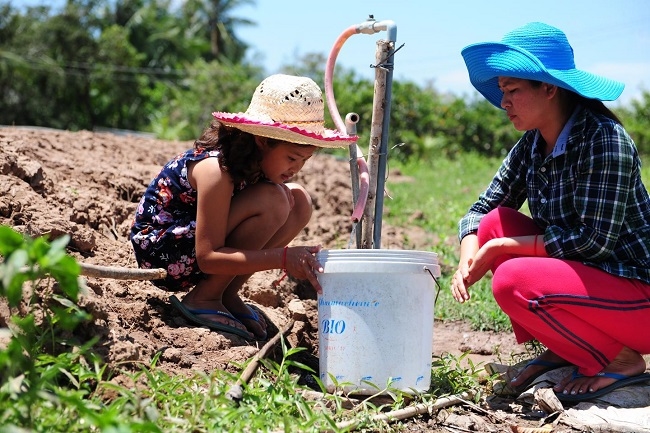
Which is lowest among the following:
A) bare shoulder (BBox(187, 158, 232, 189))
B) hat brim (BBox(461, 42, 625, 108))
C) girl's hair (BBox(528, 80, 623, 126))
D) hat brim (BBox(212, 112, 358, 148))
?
bare shoulder (BBox(187, 158, 232, 189))

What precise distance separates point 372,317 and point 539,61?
1.09 m

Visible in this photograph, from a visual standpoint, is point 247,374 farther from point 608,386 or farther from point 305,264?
point 608,386

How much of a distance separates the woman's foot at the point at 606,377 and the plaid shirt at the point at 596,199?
311 millimetres

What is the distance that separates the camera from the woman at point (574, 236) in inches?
106

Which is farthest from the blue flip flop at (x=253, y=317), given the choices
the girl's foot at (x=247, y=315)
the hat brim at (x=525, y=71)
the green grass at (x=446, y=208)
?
the hat brim at (x=525, y=71)

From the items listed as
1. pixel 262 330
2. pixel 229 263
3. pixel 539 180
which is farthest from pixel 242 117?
pixel 539 180

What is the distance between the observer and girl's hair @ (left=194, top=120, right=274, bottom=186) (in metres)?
2.88

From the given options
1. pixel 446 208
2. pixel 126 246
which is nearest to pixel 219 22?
pixel 446 208

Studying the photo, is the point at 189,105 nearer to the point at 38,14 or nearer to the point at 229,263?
the point at 38,14

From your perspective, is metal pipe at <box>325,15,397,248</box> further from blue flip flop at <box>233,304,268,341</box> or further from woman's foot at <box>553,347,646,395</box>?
woman's foot at <box>553,347,646,395</box>

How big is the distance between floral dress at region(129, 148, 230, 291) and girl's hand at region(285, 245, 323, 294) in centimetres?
55

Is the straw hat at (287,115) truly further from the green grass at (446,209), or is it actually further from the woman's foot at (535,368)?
the green grass at (446,209)

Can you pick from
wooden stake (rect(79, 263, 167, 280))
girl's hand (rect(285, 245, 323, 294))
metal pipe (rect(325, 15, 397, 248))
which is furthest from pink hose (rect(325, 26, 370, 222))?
wooden stake (rect(79, 263, 167, 280))

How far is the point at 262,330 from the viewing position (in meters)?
3.20
